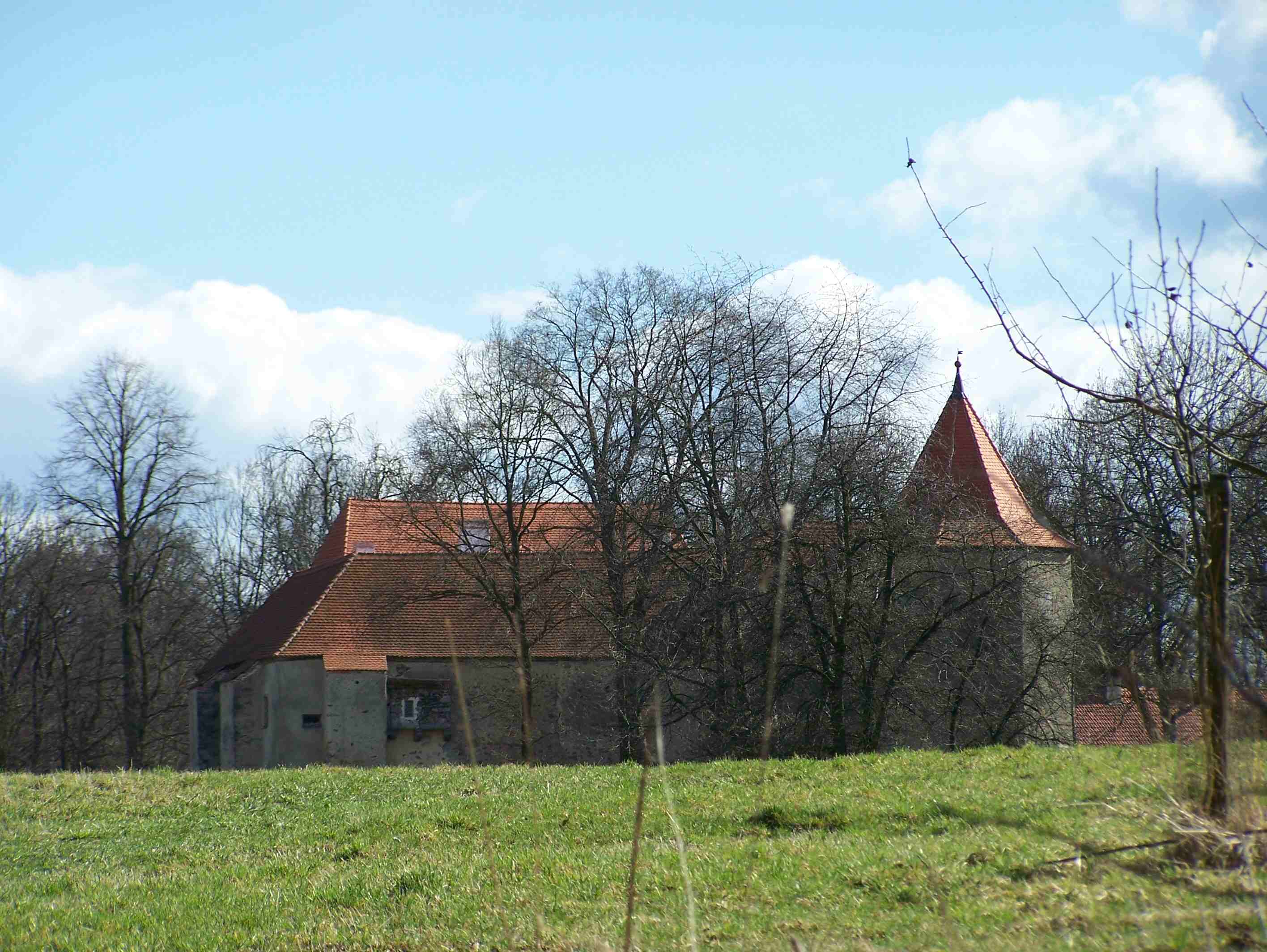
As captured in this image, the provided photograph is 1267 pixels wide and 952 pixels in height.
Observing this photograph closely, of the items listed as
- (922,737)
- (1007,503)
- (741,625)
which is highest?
(1007,503)

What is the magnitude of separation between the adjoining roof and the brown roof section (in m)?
0.75

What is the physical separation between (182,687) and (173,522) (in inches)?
280

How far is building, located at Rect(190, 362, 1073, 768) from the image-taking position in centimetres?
3142

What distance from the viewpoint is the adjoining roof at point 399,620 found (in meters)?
33.4

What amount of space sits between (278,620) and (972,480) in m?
20.7

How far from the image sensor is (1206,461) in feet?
26.8

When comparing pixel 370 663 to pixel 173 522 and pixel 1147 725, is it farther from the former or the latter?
pixel 1147 725

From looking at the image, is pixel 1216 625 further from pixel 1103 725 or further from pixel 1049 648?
pixel 1103 725

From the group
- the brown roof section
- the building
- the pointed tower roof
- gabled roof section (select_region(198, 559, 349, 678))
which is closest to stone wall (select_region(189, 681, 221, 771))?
gabled roof section (select_region(198, 559, 349, 678))

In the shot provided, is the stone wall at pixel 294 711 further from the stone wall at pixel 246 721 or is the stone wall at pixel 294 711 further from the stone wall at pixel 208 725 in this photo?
the stone wall at pixel 208 725

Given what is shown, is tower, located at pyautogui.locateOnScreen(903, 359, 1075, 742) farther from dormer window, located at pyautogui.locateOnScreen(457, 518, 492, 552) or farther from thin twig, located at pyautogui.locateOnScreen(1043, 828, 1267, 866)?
thin twig, located at pyautogui.locateOnScreen(1043, 828, 1267, 866)

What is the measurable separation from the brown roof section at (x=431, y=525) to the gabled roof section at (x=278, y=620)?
1.01 metres

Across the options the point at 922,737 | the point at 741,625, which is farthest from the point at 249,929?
the point at 922,737

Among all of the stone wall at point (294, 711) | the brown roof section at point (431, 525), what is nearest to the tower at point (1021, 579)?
the brown roof section at point (431, 525)
